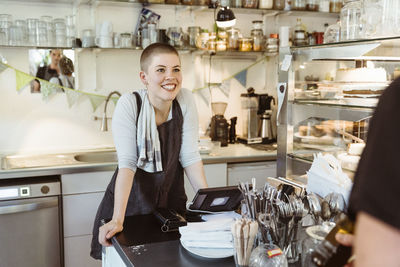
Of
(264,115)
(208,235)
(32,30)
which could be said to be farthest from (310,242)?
(32,30)

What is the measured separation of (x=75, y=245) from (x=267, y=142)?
193 centimetres

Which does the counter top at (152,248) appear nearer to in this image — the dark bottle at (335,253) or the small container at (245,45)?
the dark bottle at (335,253)

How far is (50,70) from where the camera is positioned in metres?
3.59

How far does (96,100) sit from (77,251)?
1.27 metres

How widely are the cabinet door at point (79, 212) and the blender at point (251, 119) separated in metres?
1.53

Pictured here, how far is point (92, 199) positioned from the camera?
3.13m

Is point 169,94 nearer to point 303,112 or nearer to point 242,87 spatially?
point 303,112

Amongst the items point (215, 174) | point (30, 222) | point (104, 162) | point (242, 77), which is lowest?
point (30, 222)

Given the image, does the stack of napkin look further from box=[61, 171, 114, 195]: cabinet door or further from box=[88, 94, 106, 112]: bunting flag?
box=[88, 94, 106, 112]: bunting flag

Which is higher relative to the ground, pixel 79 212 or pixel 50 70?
pixel 50 70

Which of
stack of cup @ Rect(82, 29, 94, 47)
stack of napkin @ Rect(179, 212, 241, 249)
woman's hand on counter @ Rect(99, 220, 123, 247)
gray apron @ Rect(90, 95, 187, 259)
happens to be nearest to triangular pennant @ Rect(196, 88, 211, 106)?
stack of cup @ Rect(82, 29, 94, 47)

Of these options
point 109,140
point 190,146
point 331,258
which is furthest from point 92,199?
point 331,258

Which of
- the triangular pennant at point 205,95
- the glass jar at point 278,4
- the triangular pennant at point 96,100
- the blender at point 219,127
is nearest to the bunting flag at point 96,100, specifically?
the triangular pennant at point 96,100

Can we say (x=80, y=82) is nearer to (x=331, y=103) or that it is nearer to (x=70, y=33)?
(x=70, y=33)
